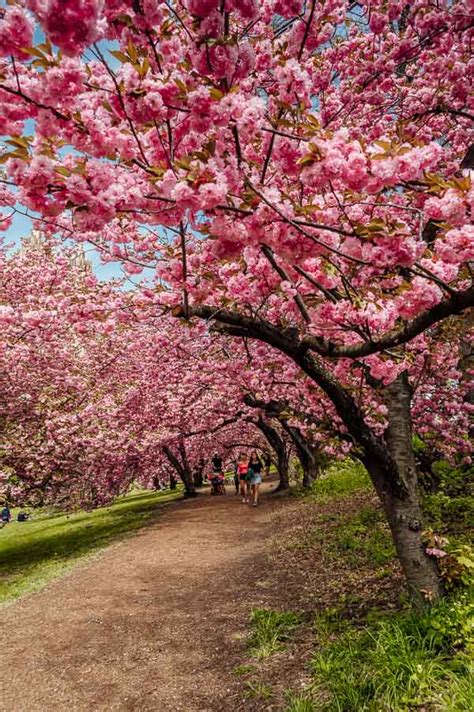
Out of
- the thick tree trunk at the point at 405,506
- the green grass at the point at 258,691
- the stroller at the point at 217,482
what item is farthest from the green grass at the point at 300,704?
the stroller at the point at 217,482

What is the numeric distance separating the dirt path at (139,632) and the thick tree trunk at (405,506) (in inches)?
80.1

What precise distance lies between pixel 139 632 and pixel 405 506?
389cm

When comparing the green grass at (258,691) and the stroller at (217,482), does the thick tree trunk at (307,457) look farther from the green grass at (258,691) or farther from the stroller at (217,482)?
the green grass at (258,691)

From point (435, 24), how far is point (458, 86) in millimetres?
812

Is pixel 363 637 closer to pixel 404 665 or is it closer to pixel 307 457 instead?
pixel 404 665

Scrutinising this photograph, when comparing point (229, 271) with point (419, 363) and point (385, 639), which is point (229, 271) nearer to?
point (385, 639)

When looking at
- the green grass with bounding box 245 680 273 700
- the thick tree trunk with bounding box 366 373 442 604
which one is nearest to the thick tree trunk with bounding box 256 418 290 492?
the thick tree trunk with bounding box 366 373 442 604

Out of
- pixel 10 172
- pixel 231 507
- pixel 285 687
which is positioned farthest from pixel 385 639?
pixel 231 507

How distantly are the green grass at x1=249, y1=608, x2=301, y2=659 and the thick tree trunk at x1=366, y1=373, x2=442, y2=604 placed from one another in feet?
5.05

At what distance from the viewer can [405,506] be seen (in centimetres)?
505

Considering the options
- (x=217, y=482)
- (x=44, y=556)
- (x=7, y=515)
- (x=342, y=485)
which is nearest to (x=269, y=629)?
(x=342, y=485)

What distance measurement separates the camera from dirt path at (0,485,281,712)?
4.82m

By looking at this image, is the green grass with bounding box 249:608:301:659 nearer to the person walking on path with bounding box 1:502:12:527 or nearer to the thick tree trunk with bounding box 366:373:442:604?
the thick tree trunk with bounding box 366:373:442:604

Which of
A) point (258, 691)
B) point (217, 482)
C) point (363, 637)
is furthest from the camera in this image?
point (217, 482)
